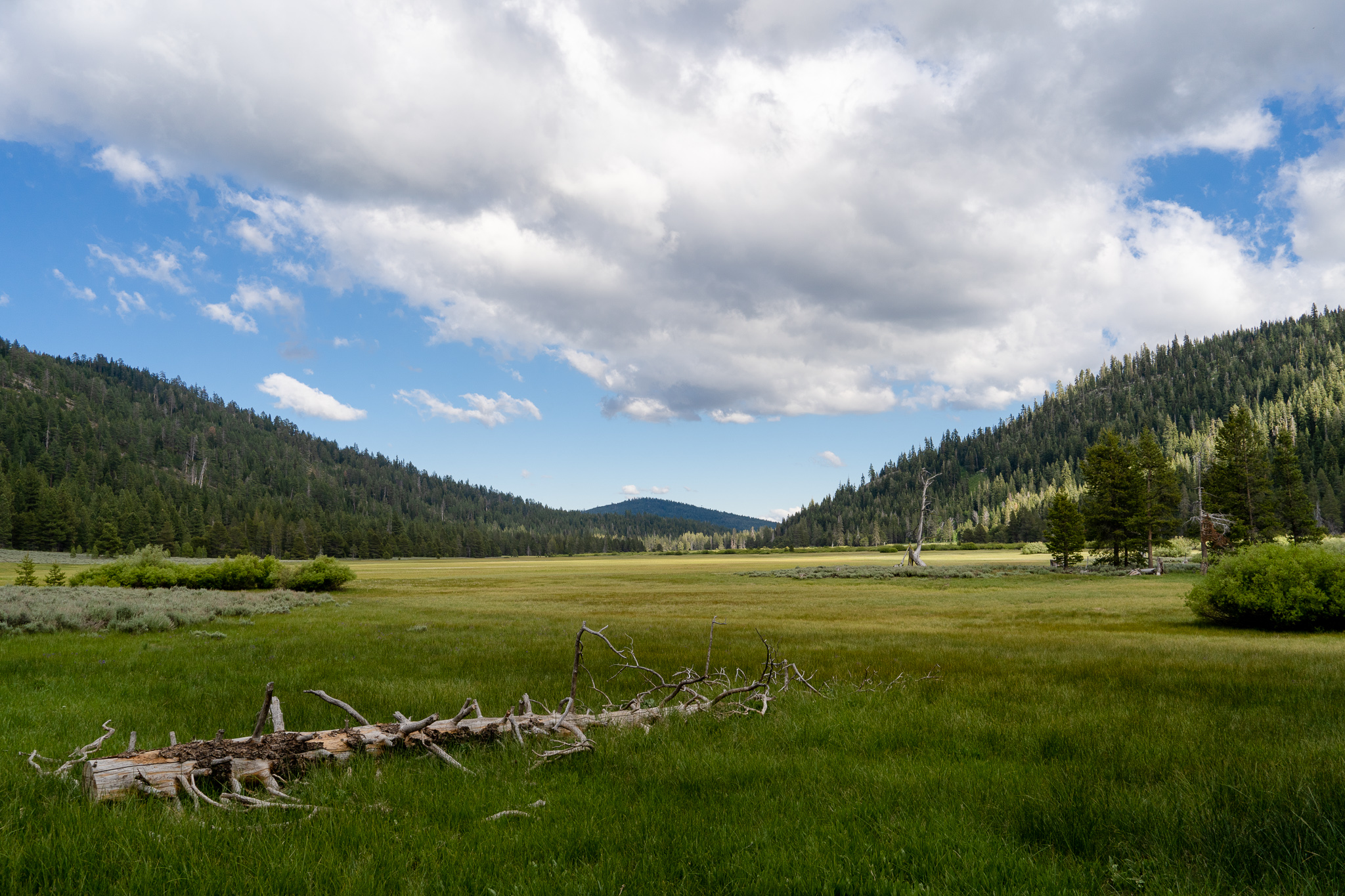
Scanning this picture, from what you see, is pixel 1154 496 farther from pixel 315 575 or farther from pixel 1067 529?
pixel 315 575

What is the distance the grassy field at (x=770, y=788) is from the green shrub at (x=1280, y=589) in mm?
8493

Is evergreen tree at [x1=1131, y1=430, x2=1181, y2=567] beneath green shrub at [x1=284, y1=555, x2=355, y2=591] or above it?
above

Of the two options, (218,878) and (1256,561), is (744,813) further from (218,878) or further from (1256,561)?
(1256,561)

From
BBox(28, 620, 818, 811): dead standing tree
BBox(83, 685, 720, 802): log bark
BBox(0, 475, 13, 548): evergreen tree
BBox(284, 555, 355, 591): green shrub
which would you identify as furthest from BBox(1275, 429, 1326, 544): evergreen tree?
Answer: BBox(0, 475, 13, 548): evergreen tree

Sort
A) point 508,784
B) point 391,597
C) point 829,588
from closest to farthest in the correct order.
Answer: point 508,784 → point 391,597 → point 829,588

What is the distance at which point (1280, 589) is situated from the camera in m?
23.0

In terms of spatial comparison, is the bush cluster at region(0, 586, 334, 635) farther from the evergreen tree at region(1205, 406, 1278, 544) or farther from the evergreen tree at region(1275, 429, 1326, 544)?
the evergreen tree at region(1275, 429, 1326, 544)

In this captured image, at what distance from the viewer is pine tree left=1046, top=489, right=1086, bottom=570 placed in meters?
65.7

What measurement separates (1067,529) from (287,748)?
247ft

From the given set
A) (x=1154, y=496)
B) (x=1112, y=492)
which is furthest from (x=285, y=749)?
(x=1112, y=492)

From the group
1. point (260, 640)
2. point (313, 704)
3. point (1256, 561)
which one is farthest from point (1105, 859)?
point (1256, 561)

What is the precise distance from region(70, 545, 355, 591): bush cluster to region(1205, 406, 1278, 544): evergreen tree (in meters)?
78.0

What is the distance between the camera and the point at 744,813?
588cm

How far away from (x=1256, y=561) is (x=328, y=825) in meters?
31.4
